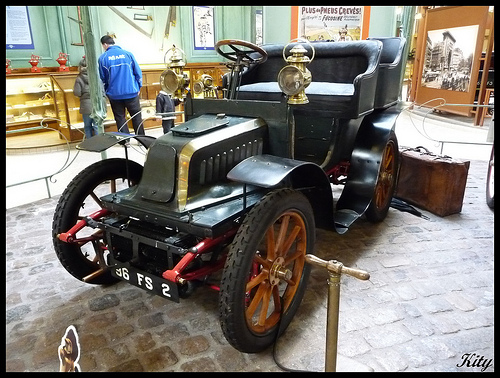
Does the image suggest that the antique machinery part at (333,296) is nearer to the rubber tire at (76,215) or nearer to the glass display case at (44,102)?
the rubber tire at (76,215)

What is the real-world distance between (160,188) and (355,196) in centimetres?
160

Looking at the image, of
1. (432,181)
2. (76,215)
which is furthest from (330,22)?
(76,215)

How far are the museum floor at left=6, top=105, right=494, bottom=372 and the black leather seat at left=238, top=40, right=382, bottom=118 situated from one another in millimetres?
1075

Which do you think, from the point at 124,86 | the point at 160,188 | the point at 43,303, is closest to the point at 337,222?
the point at 160,188

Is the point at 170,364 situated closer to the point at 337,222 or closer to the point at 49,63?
the point at 337,222

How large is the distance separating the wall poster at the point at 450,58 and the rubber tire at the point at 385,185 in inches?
238

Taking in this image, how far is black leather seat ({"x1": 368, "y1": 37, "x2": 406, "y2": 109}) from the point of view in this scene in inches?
133

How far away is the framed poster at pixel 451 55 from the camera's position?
8141 millimetres

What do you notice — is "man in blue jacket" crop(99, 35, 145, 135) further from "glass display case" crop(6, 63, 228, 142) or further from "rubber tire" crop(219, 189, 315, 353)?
"rubber tire" crop(219, 189, 315, 353)

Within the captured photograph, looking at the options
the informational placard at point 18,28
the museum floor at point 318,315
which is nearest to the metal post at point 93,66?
the museum floor at point 318,315

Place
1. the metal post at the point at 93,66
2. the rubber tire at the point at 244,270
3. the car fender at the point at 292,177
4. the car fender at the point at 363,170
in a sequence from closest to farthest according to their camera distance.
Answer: the rubber tire at the point at 244,270 → the car fender at the point at 292,177 → the car fender at the point at 363,170 → the metal post at the point at 93,66

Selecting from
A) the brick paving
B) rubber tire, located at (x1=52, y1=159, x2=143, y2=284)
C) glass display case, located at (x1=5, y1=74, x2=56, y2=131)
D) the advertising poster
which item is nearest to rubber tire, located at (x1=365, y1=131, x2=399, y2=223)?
the brick paving

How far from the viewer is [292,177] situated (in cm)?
240

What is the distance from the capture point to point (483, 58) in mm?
8289
